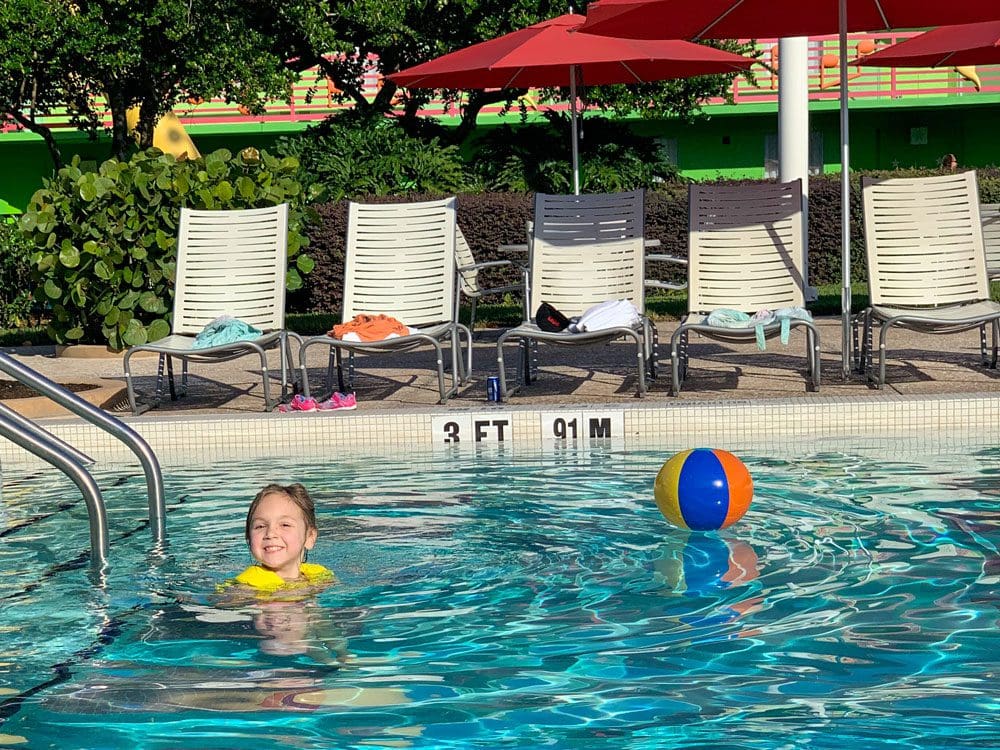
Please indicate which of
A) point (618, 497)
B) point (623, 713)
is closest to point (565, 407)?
point (618, 497)

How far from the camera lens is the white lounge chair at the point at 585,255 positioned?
385 inches

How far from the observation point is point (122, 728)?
3.59m

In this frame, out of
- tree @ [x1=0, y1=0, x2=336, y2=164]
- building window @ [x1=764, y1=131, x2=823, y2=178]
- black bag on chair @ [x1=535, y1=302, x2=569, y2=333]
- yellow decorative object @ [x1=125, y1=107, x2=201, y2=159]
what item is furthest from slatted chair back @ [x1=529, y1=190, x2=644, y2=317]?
building window @ [x1=764, y1=131, x2=823, y2=178]

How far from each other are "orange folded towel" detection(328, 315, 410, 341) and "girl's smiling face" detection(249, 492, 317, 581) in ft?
13.6

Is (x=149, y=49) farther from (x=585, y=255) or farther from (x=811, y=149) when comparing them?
(x=811, y=149)

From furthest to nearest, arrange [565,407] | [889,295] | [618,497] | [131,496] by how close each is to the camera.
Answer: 1. [889,295]
2. [565,407]
3. [131,496]
4. [618,497]

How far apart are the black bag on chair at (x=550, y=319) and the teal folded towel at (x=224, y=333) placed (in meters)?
1.76

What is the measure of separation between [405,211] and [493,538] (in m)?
4.63

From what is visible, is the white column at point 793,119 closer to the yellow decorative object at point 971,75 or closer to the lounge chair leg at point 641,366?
the lounge chair leg at point 641,366

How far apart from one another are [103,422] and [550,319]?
4536 mm

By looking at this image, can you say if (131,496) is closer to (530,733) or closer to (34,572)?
(34,572)

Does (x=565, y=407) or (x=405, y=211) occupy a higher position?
(x=405, y=211)

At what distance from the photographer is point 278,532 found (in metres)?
4.77

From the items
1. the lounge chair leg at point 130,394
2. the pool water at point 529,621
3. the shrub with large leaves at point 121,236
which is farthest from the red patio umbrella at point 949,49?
the lounge chair leg at point 130,394
